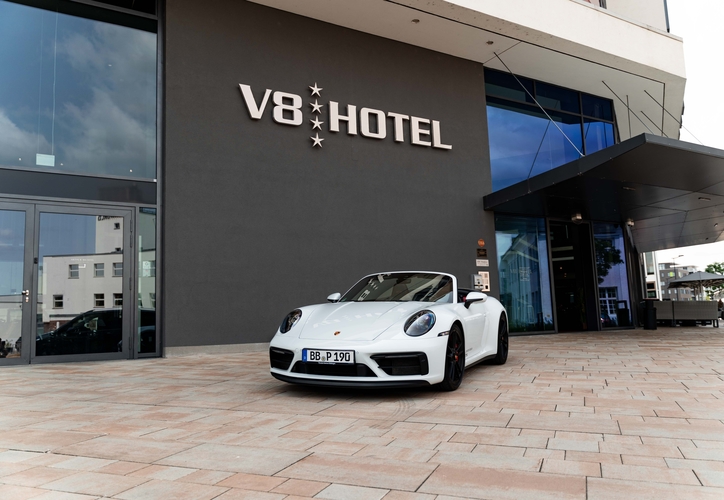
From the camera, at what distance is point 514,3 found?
10.9 meters

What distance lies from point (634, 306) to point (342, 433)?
1389cm

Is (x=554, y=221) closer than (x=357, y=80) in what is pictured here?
No

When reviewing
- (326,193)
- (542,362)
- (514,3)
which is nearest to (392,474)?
(542,362)

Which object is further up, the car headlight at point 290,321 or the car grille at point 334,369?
the car headlight at point 290,321

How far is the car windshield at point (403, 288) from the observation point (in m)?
5.55

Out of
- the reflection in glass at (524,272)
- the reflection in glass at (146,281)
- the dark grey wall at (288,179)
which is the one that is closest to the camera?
the reflection in glass at (146,281)

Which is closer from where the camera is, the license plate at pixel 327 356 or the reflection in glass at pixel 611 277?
the license plate at pixel 327 356

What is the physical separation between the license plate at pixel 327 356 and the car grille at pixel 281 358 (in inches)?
7.5

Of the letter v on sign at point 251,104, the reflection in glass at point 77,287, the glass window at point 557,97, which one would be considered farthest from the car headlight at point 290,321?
the glass window at point 557,97

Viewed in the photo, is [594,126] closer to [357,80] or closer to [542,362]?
[357,80]

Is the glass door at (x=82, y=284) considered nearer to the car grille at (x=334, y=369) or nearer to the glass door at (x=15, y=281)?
the glass door at (x=15, y=281)

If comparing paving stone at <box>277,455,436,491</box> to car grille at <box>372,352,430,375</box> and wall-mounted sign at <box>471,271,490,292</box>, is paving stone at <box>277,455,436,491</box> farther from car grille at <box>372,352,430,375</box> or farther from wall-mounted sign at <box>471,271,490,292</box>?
wall-mounted sign at <box>471,271,490,292</box>

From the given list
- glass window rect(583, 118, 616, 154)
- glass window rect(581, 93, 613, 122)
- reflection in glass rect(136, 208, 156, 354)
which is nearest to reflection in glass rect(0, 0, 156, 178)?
reflection in glass rect(136, 208, 156, 354)

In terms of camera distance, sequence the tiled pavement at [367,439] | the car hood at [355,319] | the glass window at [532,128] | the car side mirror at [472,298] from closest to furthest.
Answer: the tiled pavement at [367,439] → the car hood at [355,319] → the car side mirror at [472,298] → the glass window at [532,128]
